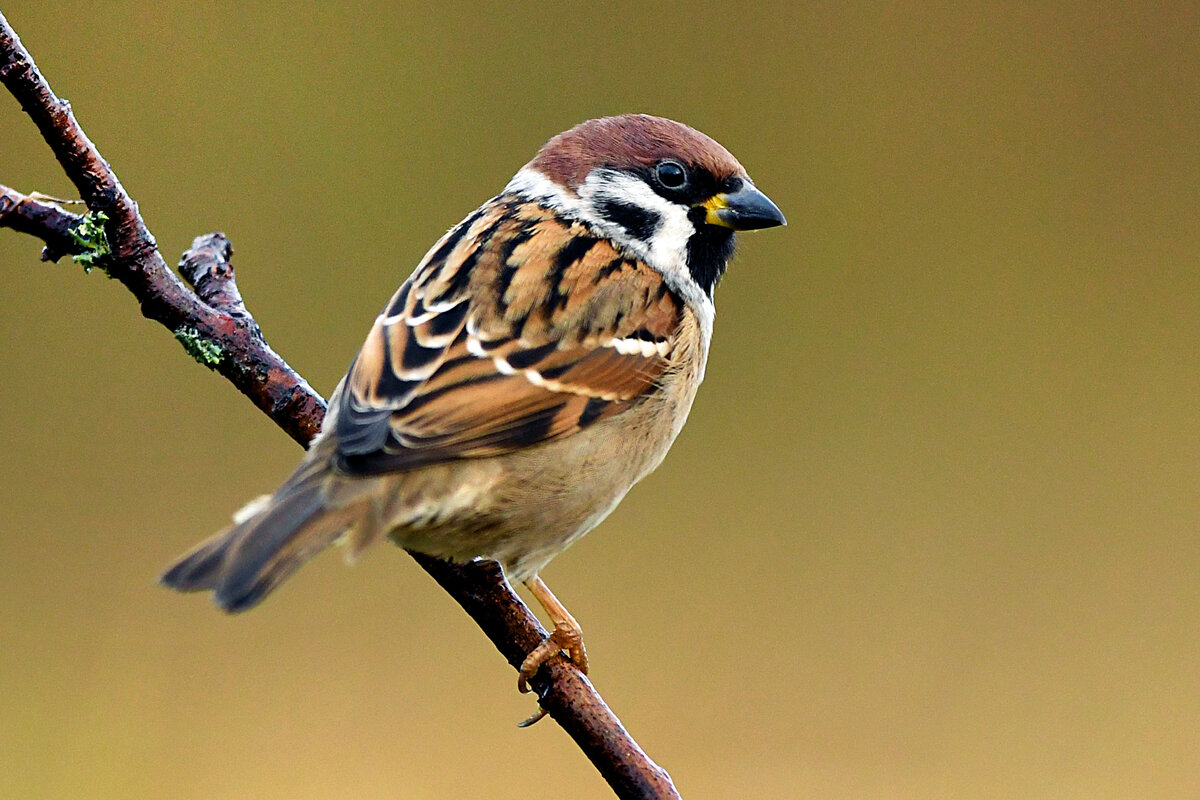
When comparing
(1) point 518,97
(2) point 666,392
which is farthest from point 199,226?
(2) point 666,392

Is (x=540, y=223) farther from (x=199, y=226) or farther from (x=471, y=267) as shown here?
(x=199, y=226)

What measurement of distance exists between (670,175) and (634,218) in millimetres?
121

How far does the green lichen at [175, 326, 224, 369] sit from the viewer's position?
210 centimetres

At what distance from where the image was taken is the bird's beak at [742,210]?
2.79 m

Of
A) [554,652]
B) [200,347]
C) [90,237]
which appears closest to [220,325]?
[200,347]

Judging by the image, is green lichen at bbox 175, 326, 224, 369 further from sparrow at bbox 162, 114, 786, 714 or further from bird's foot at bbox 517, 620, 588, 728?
bird's foot at bbox 517, 620, 588, 728

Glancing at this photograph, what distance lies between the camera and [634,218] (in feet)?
9.27

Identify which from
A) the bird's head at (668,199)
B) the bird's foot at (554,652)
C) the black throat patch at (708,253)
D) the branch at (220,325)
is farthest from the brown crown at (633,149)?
the bird's foot at (554,652)

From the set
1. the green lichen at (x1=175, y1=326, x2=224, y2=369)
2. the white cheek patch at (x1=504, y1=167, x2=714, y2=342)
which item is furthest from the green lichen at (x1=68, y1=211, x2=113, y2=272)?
the white cheek patch at (x1=504, y1=167, x2=714, y2=342)

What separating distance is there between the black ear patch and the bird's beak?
117mm

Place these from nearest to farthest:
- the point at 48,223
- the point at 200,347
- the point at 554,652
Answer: the point at 48,223 → the point at 200,347 → the point at 554,652

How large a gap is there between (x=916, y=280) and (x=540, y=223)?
2420mm

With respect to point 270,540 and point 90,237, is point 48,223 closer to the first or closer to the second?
point 90,237

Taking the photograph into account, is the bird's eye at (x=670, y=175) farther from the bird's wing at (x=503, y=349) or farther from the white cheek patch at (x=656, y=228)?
the bird's wing at (x=503, y=349)
